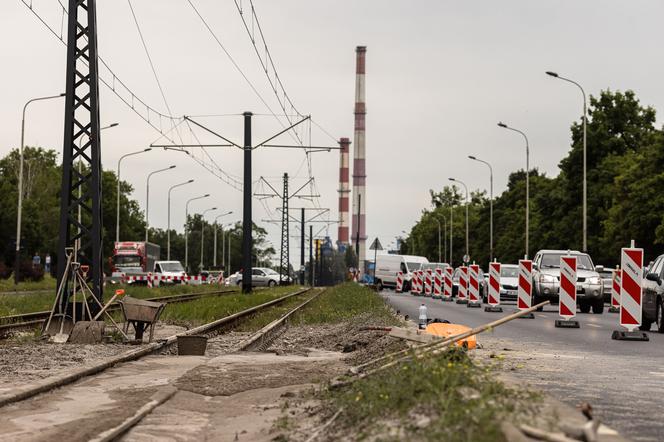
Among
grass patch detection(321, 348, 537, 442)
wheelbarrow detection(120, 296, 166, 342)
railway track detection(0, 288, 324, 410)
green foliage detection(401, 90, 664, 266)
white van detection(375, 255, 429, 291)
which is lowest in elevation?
railway track detection(0, 288, 324, 410)

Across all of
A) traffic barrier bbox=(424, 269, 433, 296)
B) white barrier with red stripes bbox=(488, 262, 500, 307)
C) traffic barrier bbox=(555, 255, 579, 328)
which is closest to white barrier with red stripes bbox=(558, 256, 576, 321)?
traffic barrier bbox=(555, 255, 579, 328)

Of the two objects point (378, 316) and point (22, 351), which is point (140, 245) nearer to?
point (378, 316)

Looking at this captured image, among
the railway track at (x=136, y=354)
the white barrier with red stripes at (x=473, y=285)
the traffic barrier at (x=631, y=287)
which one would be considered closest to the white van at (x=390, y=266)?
the white barrier with red stripes at (x=473, y=285)

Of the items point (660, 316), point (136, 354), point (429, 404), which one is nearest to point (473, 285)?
point (660, 316)

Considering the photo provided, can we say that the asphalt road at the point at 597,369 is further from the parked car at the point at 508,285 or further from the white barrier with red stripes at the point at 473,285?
the parked car at the point at 508,285

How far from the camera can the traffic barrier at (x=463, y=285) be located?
41.8m

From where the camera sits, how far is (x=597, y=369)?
13359mm

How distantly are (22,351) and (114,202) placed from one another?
115482mm

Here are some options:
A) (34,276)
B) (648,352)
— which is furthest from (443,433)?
(34,276)

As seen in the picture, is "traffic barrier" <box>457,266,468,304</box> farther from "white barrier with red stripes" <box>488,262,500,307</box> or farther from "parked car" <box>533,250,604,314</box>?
"parked car" <box>533,250,604,314</box>

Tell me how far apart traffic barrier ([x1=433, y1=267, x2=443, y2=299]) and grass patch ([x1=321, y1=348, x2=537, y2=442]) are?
43.7 m

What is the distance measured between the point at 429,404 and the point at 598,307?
27397 mm

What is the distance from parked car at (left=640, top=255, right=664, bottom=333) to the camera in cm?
2223

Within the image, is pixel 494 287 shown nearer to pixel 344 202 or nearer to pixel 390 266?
pixel 390 266
